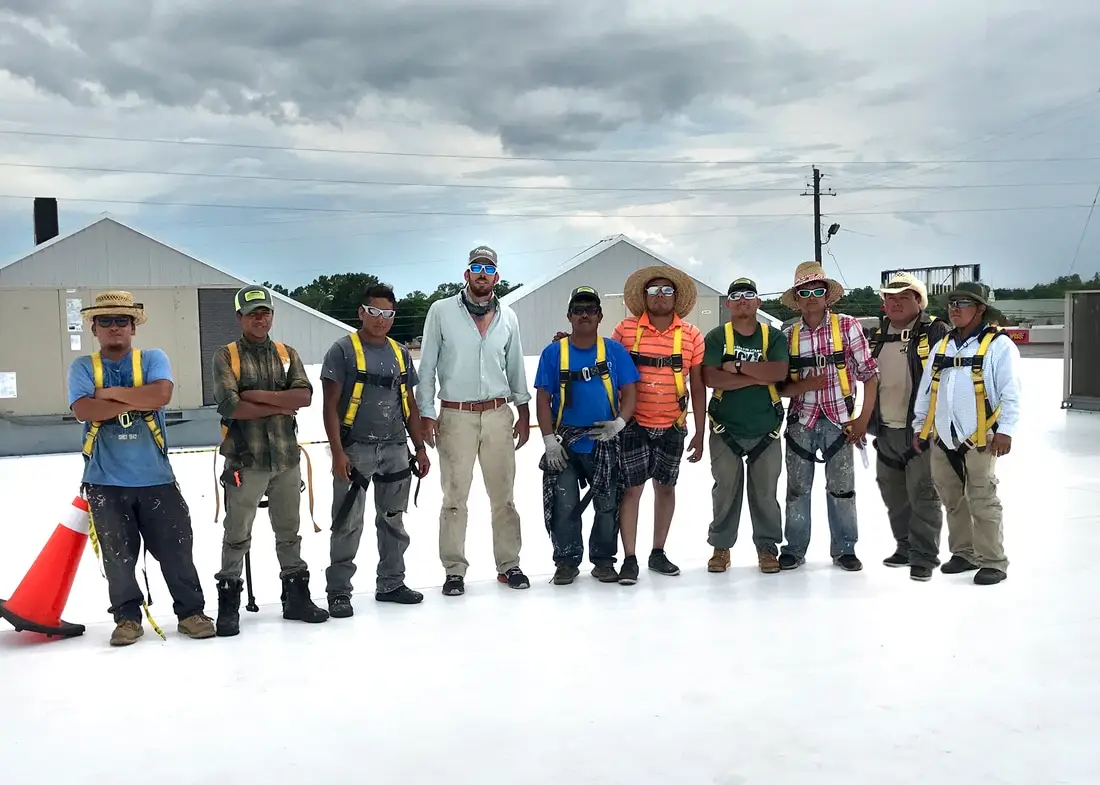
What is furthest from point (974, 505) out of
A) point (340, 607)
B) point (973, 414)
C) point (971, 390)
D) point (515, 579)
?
point (340, 607)

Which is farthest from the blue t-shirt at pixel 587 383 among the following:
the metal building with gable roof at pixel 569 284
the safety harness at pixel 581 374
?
the metal building with gable roof at pixel 569 284

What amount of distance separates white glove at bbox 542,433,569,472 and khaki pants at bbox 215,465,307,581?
133 centimetres

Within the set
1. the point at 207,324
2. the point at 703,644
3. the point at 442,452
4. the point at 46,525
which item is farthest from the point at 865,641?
the point at 207,324

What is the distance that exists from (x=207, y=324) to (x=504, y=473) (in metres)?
8.38

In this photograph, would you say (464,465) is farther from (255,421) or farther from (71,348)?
(71,348)

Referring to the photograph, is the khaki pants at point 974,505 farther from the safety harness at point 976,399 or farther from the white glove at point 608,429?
the white glove at point 608,429

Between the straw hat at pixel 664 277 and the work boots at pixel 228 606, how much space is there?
2.60 metres

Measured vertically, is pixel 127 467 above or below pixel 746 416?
below

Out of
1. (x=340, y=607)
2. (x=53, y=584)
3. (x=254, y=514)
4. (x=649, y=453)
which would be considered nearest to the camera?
(x=53, y=584)

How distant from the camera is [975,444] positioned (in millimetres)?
5113

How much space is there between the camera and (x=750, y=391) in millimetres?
5465

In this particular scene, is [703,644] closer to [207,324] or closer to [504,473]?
[504,473]

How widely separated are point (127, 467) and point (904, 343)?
4178 mm

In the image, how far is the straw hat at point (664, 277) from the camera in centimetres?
543
